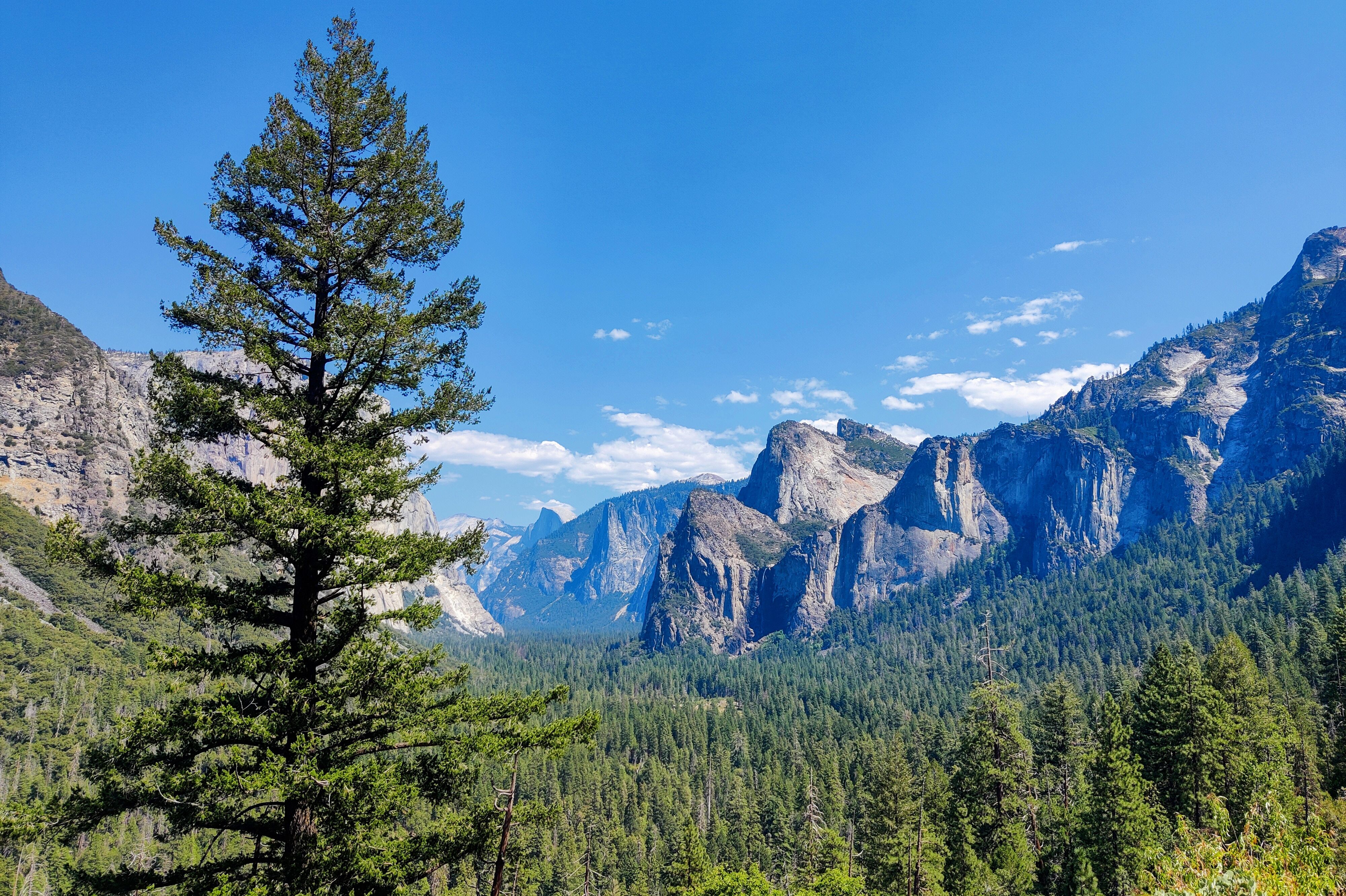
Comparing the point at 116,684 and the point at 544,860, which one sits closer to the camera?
the point at 544,860

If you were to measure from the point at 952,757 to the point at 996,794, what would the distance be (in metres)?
31.1

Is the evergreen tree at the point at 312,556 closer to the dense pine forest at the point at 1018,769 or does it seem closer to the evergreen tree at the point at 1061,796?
the dense pine forest at the point at 1018,769

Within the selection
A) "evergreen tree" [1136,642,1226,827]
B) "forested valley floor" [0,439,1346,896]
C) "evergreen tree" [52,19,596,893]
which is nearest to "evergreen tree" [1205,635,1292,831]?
"forested valley floor" [0,439,1346,896]

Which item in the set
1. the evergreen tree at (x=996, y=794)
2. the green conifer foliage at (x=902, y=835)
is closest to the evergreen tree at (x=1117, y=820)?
the evergreen tree at (x=996, y=794)

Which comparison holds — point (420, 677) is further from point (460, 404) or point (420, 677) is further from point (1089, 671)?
point (1089, 671)

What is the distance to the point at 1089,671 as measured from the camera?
130m

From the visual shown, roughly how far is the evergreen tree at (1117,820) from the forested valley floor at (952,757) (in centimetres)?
11

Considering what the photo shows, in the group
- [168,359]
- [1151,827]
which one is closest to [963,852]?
[1151,827]

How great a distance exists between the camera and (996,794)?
30.9m

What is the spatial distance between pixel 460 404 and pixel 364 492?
2.39 metres

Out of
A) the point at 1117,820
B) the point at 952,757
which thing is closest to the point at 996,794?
the point at 1117,820

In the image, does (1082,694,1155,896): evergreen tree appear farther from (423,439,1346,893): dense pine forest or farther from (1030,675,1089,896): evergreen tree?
(1030,675,1089,896): evergreen tree

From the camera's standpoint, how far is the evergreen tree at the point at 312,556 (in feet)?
29.6

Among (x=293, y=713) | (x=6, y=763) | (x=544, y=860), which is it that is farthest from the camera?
(x=6, y=763)
